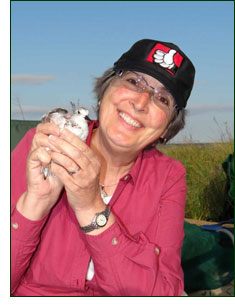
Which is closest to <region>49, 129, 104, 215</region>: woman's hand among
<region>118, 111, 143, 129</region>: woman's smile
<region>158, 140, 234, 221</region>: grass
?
<region>118, 111, 143, 129</region>: woman's smile

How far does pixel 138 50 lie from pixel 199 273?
2.40 metres

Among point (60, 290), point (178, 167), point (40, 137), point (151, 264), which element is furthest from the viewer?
point (178, 167)

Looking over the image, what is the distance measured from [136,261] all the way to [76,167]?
0.50 m

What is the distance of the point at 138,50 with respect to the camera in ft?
6.77

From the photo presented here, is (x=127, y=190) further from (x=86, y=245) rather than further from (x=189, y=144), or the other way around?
(x=189, y=144)

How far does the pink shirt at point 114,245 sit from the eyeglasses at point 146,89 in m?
0.30

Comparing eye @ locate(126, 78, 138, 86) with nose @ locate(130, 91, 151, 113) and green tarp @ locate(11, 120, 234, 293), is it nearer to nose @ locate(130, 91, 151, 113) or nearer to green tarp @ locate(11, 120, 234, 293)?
nose @ locate(130, 91, 151, 113)

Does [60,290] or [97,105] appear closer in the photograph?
[60,290]

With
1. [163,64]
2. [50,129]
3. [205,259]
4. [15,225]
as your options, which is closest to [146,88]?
[163,64]

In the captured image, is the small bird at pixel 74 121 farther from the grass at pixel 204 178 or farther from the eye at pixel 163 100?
the grass at pixel 204 178

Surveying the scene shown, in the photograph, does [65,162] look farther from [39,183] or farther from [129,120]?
[129,120]

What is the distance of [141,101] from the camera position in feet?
6.66

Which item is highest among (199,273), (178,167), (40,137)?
(40,137)

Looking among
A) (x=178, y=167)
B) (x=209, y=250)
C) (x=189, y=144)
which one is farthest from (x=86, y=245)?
(x=189, y=144)
